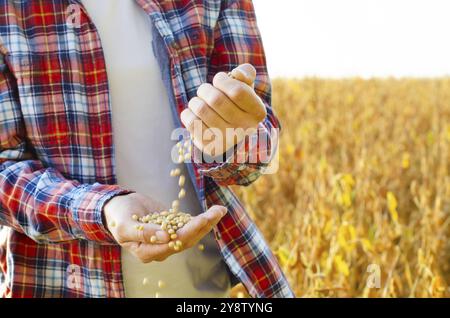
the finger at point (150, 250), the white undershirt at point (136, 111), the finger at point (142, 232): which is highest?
the white undershirt at point (136, 111)

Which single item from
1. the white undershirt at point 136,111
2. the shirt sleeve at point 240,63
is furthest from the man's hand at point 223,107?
the white undershirt at point 136,111

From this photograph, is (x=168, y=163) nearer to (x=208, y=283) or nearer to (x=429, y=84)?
(x=208, y=283)

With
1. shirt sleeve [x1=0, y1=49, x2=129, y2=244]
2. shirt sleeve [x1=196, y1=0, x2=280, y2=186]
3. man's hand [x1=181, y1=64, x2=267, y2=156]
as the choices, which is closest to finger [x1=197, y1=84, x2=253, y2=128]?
man's hand [x1=181, y1=64, x2=267, y2=156]

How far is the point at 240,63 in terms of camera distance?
1.44 meters

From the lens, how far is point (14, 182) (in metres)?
1.33

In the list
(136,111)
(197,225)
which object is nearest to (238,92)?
(197,225)

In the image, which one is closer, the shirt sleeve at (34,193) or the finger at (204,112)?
the finger at (204,112)

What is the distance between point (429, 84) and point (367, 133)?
4879mm

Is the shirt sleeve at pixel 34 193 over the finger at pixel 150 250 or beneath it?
over

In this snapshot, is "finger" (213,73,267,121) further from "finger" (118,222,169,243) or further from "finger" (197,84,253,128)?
"finger" (118,222,169,243)

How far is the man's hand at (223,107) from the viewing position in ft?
3.70

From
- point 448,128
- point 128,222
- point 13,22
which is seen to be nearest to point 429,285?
point 128,222

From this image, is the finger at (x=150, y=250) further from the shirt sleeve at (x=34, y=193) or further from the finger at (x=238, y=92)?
the finger at (x=238, y=92)

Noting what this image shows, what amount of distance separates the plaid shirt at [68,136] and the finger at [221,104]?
15 centimetres
